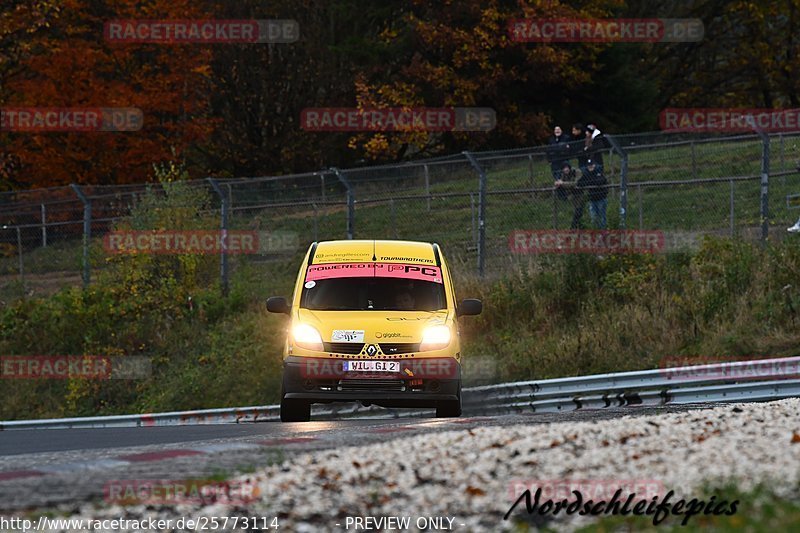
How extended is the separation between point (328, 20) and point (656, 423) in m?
38.3

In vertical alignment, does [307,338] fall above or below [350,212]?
below

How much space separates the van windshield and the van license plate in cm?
101

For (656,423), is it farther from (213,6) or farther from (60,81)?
(213,6)

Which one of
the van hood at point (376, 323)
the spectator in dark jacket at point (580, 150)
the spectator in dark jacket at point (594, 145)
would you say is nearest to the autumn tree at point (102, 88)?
the spectator in dark jacket at point (580, 150)

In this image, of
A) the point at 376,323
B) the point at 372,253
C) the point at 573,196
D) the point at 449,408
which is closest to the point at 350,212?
the point at 573,196

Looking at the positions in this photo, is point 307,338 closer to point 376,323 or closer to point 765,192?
point 376,323

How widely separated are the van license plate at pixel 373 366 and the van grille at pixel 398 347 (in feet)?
0.40

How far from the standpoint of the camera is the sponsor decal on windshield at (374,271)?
17094 millimetres

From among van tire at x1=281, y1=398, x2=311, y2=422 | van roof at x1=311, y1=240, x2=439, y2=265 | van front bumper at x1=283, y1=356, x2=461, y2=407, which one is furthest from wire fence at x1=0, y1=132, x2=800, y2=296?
van tire at x1=281, y1=398, x2=311, y2=422

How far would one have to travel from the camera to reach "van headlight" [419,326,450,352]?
1606 cm

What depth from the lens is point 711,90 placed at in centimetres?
5641

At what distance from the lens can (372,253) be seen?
57.2ft

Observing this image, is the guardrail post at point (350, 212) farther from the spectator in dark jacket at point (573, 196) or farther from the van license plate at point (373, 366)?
the van license plate at point (373, 366)

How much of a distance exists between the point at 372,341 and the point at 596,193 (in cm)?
925
